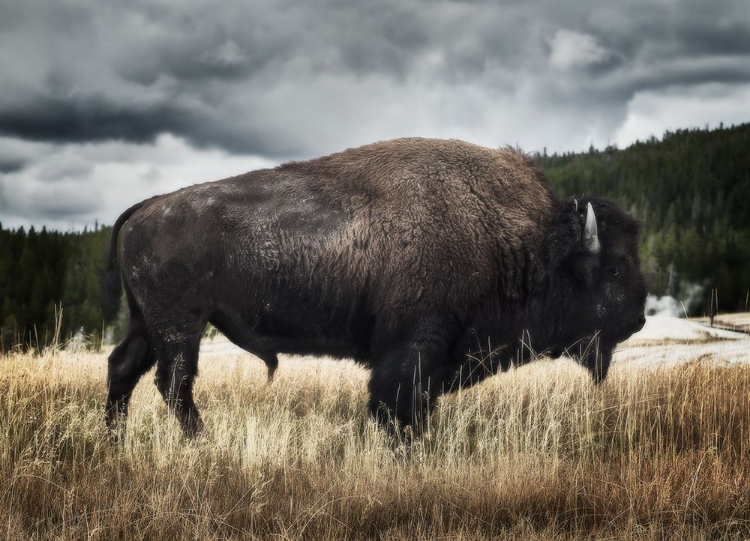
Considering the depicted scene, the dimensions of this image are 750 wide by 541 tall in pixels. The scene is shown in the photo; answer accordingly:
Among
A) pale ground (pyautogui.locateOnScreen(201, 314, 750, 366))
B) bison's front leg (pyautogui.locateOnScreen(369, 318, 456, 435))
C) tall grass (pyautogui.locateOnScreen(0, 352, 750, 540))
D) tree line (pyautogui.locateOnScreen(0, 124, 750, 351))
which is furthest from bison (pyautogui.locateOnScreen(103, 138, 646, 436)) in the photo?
tree line (pyautogui.locateOnScreen(0, 124, 750, 351))

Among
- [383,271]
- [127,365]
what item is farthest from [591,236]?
[127,365]

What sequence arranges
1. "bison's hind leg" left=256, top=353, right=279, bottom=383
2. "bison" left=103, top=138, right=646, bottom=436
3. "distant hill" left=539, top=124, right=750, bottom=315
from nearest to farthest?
1. "bison" left=103, top=138, right=646, bottom=436
2. "bison's hind leg" left=256, top=353, right=279, bottom=383
3. "distant hill" left=539, top=124, right=750, bottom=315

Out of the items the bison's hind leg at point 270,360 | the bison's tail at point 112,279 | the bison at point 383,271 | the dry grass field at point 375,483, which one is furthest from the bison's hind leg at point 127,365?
the bison's hind leg at point 270,360

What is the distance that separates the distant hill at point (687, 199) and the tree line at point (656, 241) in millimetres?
171

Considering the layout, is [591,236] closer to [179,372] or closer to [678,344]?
[179,372]

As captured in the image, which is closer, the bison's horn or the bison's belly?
the bison's belly

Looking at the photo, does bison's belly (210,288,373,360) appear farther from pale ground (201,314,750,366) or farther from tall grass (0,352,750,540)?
pale ground (201,314,750,366)

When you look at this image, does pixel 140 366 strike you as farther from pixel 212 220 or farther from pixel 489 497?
pixel 489 497

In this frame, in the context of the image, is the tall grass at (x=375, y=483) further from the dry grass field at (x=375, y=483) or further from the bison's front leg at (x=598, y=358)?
the bison's front leg at (x=598, y=358)

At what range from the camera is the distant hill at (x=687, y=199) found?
304 feet

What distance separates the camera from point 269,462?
4.54 m

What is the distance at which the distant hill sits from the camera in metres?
92.8

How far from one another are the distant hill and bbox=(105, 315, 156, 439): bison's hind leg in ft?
237

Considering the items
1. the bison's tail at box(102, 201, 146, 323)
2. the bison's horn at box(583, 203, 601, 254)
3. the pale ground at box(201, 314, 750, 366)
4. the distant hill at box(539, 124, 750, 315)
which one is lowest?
the pale ground at box(201, 314, 750, 366)
